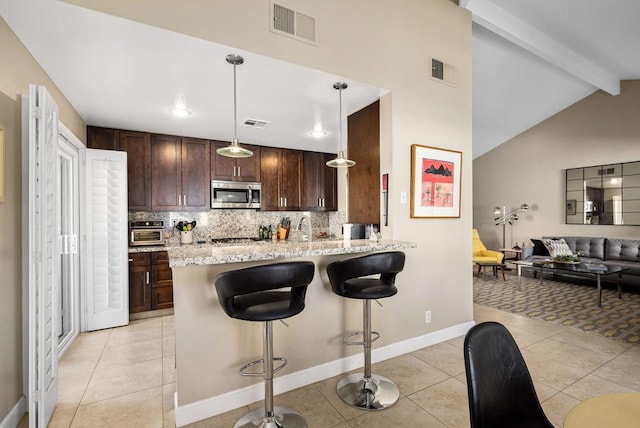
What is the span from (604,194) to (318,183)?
216 inches

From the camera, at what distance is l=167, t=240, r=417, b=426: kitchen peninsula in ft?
6.51

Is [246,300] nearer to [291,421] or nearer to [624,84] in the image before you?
[291,421]

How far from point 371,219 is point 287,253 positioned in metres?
1.32

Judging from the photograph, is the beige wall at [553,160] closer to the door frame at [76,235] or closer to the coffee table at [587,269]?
the coffee table at [587,269]

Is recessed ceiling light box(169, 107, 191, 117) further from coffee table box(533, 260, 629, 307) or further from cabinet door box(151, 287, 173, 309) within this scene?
coffee table box(533, 260, 629, 307)

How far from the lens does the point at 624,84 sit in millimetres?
5637

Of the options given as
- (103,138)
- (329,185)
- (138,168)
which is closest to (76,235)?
(138,168)

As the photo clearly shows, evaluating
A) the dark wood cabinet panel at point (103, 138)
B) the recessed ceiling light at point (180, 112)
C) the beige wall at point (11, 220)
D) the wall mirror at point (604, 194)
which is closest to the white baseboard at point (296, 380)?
the beige wall at point (11, 220)

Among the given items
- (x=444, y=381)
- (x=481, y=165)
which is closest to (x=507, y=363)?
(x=444, y=381)

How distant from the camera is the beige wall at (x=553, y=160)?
5652 mm

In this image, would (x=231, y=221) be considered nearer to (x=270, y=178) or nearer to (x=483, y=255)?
(x=270, y=178)

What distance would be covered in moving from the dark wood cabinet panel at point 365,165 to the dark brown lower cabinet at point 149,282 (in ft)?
8.69

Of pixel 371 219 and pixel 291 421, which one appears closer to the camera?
pixel 291 421

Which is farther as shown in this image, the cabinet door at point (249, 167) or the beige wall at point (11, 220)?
the cabinet door at point (249, 167)
